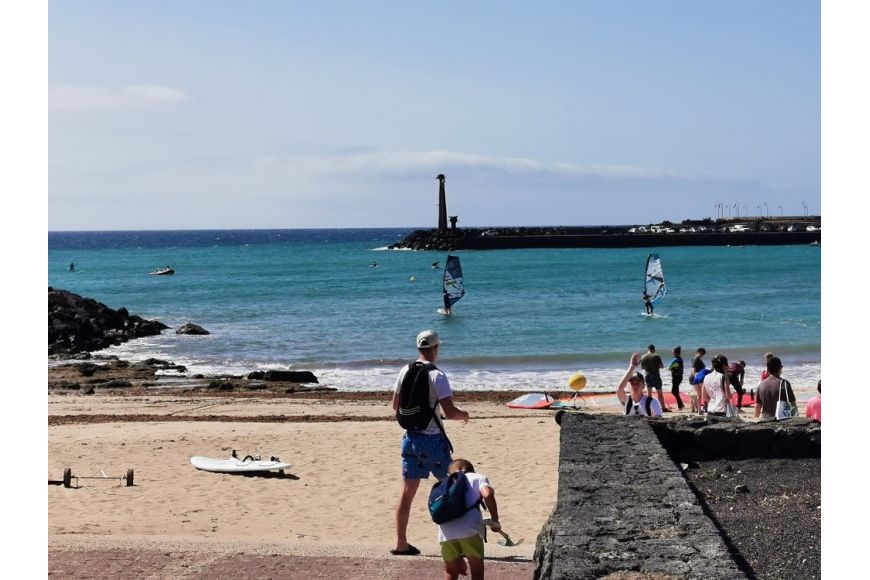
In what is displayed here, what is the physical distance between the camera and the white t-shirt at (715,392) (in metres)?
14.2

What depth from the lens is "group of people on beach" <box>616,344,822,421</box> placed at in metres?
9.53

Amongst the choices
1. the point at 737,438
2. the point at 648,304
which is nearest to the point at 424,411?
the point at 737,438

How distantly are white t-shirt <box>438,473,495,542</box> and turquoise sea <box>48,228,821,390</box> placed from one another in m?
16.1

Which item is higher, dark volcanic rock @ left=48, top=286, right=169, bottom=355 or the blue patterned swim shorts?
the blue patterned swim shorts

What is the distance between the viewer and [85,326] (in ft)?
116

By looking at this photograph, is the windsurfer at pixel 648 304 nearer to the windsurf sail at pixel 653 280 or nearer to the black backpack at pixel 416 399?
the windsurf sail at pixel 653 280

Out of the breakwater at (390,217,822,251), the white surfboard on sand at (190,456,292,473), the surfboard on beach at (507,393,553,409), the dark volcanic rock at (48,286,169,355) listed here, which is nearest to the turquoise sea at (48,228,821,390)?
the dark volcanic rock at (48,286,169,355)

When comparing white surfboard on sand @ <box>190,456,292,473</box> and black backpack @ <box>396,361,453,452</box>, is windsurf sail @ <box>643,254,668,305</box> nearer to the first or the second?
white surfboard on sand @ <box>190,456,292,473</box>

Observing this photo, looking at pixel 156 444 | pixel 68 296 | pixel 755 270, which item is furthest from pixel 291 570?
pixel 755 270

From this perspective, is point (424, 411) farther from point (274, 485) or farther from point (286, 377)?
→ point (286, 377)

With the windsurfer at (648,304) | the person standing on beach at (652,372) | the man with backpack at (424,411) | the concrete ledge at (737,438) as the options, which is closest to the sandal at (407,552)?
the man with backpack at (424,411)

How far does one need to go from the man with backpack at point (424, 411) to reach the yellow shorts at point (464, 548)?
2.89 feet

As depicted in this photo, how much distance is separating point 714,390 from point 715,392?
1.6 inches
